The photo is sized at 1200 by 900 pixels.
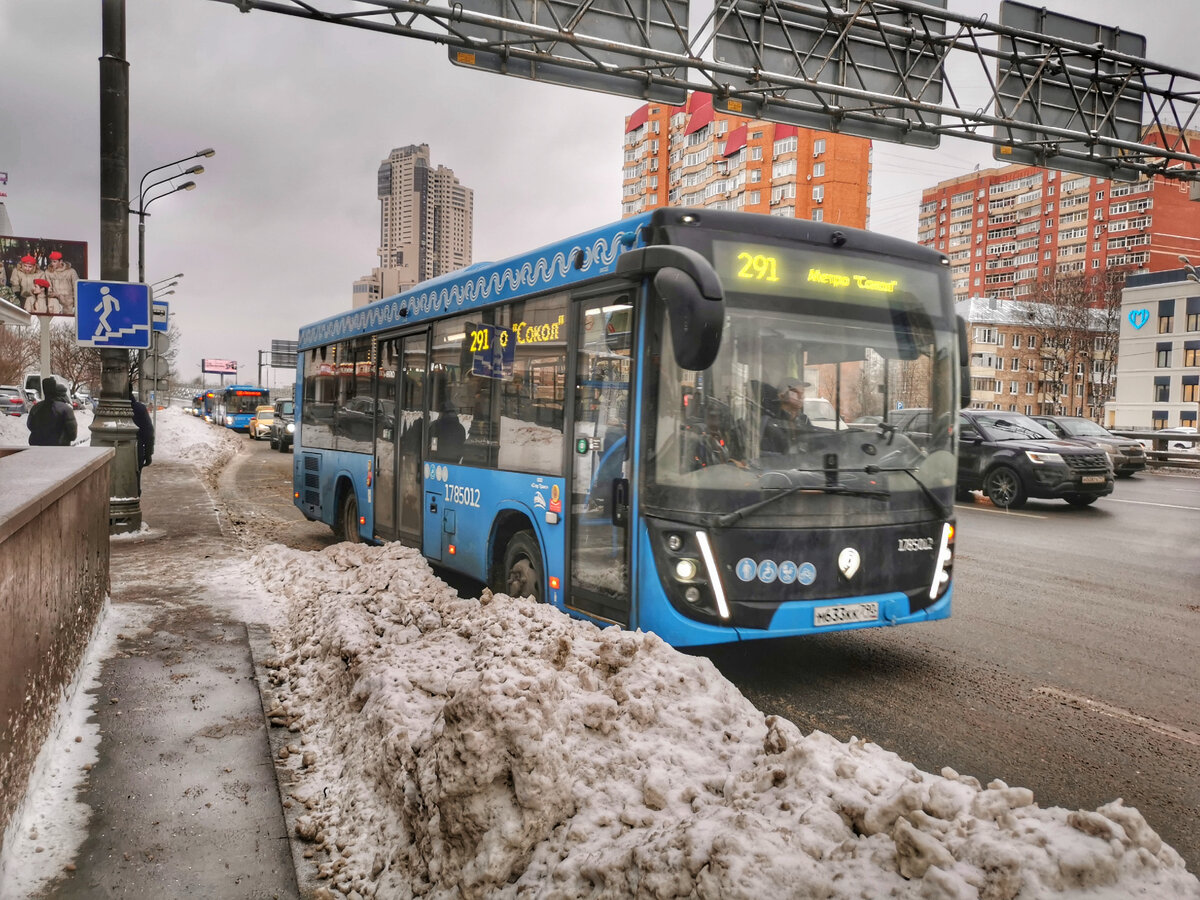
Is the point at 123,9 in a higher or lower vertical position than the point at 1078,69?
lower

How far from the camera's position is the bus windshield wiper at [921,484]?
221 inches

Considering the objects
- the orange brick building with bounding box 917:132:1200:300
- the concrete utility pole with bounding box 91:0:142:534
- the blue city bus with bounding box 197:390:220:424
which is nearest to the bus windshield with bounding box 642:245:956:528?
the concrete utility pole with bounding box 91:0:142:534

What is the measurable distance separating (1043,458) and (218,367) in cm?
13167

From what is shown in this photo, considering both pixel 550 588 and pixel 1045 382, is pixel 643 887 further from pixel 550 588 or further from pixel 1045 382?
pixel 1045 382

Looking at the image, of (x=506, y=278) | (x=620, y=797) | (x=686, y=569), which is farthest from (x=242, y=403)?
(x=620, y=797)

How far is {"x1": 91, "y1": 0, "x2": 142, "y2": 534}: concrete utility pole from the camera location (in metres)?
10.5

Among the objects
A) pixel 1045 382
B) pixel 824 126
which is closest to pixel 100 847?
pixel 824 126

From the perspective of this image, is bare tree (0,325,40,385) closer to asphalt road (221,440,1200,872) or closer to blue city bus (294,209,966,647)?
blue city bus (294,209,966,647)

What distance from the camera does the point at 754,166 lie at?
88.9 meters

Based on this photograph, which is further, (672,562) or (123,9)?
(123,9)

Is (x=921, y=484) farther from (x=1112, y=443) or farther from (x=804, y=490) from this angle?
(x=1112, y=443)

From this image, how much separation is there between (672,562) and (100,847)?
2996 mm

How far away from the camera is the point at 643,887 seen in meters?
2.51

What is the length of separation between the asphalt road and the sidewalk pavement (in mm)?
2841
